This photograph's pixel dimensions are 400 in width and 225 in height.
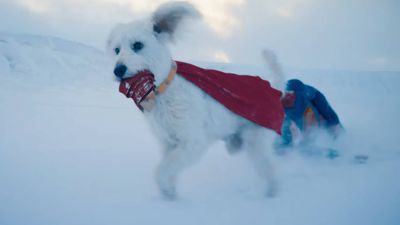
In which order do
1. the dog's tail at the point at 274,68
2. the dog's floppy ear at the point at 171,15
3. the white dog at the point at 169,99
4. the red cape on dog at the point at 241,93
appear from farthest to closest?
1. the dog's tail at the point at 274,68
2. the red cape on dog at the point at 241,93
3. the dog's floppy ear at the point at 171,15
4. the white dog at the point at 169,99

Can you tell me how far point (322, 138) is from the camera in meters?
4.98

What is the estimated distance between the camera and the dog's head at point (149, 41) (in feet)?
8.45

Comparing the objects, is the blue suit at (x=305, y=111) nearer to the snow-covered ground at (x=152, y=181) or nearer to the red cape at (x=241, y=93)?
the snow-covered ground at (x=152, y=181)

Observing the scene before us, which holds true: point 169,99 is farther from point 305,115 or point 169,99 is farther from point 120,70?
point 305,115

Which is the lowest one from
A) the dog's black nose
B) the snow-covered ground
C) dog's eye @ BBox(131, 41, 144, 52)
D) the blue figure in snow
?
the snow-covered ground

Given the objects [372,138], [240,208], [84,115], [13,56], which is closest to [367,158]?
[372,138]

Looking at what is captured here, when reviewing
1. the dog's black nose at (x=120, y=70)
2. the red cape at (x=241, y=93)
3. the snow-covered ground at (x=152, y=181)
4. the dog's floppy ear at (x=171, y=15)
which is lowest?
the snow-covered ground at (x=152, y=181)

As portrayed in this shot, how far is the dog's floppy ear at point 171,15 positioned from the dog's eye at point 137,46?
29 centimetres

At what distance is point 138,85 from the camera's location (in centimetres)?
255

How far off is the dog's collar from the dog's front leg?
43cm

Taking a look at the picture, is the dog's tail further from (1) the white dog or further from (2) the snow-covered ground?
(1) the white dog

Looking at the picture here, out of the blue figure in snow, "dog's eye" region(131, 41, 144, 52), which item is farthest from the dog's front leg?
the blue figure in snow

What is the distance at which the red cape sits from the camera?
3102 millimetres

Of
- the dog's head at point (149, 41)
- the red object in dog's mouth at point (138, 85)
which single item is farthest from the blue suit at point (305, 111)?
the red object in dog's mouth at point (138, 85)
